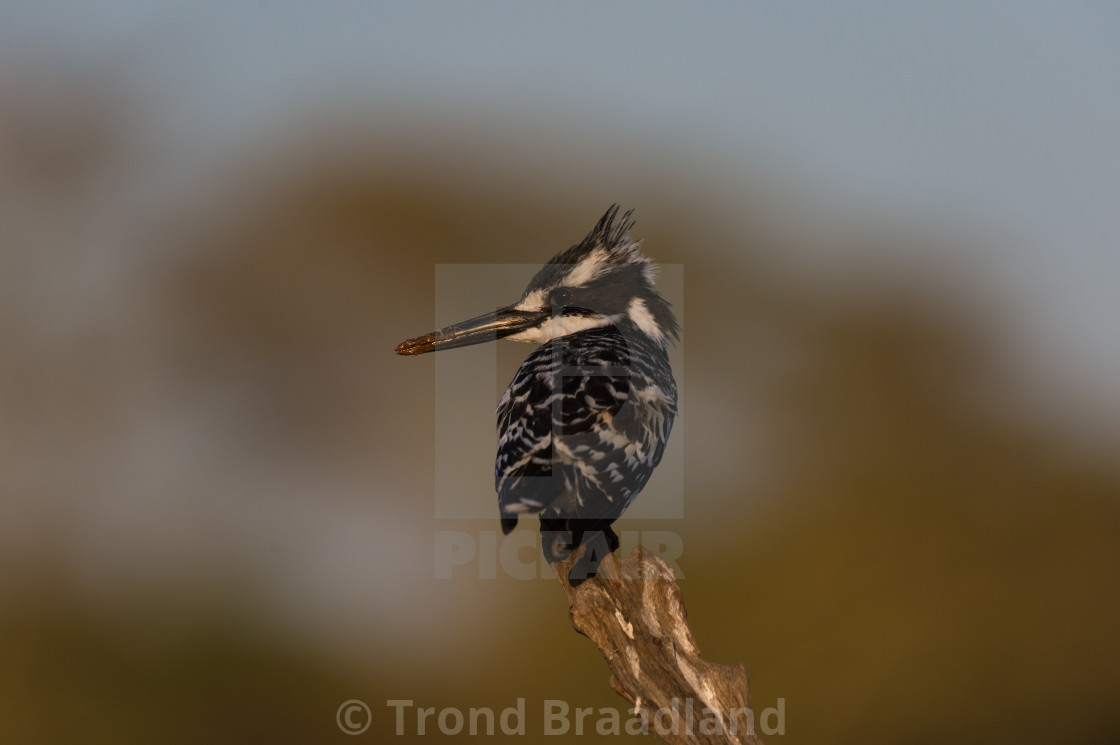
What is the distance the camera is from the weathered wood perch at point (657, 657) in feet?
9.81

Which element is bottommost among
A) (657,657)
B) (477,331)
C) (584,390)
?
Result: (657,657)

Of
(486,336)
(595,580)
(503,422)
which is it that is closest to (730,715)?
(595,580)

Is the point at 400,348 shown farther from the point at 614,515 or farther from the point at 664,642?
the point at 664,642

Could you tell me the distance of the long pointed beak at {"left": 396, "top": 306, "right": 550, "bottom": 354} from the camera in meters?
4.25

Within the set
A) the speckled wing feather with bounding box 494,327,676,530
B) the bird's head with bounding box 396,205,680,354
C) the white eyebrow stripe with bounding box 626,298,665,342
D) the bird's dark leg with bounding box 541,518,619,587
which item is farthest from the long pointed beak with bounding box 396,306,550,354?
the bird's dark leg with bounding box 541,518,619,587

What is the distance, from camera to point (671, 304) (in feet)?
15.7

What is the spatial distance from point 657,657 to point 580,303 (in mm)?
1940

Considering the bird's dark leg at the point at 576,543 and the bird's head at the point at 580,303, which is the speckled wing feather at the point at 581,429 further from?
the bird's head at the point at 580,303

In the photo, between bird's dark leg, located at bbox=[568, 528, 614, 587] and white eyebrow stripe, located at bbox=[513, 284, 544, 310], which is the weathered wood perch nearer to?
bird's dark leg, located at bbox=[568, 528, 614, 587]

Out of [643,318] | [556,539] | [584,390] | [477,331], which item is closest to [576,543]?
[556,539]

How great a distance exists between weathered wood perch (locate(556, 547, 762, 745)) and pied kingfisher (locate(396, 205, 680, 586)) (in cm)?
12

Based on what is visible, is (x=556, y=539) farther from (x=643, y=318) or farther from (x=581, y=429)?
(x=643, y=318)

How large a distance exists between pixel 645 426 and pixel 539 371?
595mm

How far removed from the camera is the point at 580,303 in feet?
14.1
